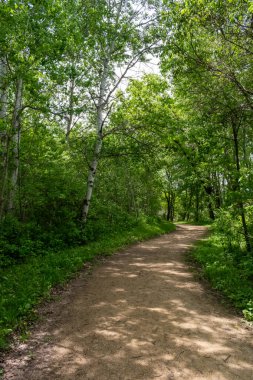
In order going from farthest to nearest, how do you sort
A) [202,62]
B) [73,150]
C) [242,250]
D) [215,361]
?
[73,150] → [242,250] → [202,62] → [215,361]

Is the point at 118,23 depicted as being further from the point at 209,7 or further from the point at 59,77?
the point at 209,7

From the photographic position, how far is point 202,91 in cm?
944

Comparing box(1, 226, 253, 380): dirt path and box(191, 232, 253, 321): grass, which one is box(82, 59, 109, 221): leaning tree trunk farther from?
box(1, 226, 253, 380): dirt path

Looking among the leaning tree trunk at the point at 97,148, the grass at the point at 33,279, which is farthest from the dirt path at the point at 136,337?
the leaning tree trunk at the point at 97,148

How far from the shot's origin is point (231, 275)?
8.57 metres

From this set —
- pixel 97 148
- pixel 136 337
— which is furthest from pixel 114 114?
pixel 136 337

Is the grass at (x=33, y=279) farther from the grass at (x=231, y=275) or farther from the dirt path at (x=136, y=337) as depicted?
the grass at (x=231, y=275)

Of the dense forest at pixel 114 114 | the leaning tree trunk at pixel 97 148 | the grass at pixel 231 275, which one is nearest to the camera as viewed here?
the grass at pixel 231 275

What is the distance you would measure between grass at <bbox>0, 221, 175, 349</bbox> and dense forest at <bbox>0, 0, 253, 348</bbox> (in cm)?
9

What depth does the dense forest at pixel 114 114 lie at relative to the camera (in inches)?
319

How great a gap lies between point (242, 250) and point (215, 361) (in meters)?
7.12

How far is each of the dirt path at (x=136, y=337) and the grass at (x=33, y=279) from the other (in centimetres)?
42

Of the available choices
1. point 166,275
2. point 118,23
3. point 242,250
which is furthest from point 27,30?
point 242,250

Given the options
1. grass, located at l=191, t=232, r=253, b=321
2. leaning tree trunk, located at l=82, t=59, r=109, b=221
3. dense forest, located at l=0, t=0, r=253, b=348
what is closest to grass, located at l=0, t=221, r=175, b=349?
dense forest, located at l=0, t=0, r=253, b=348
